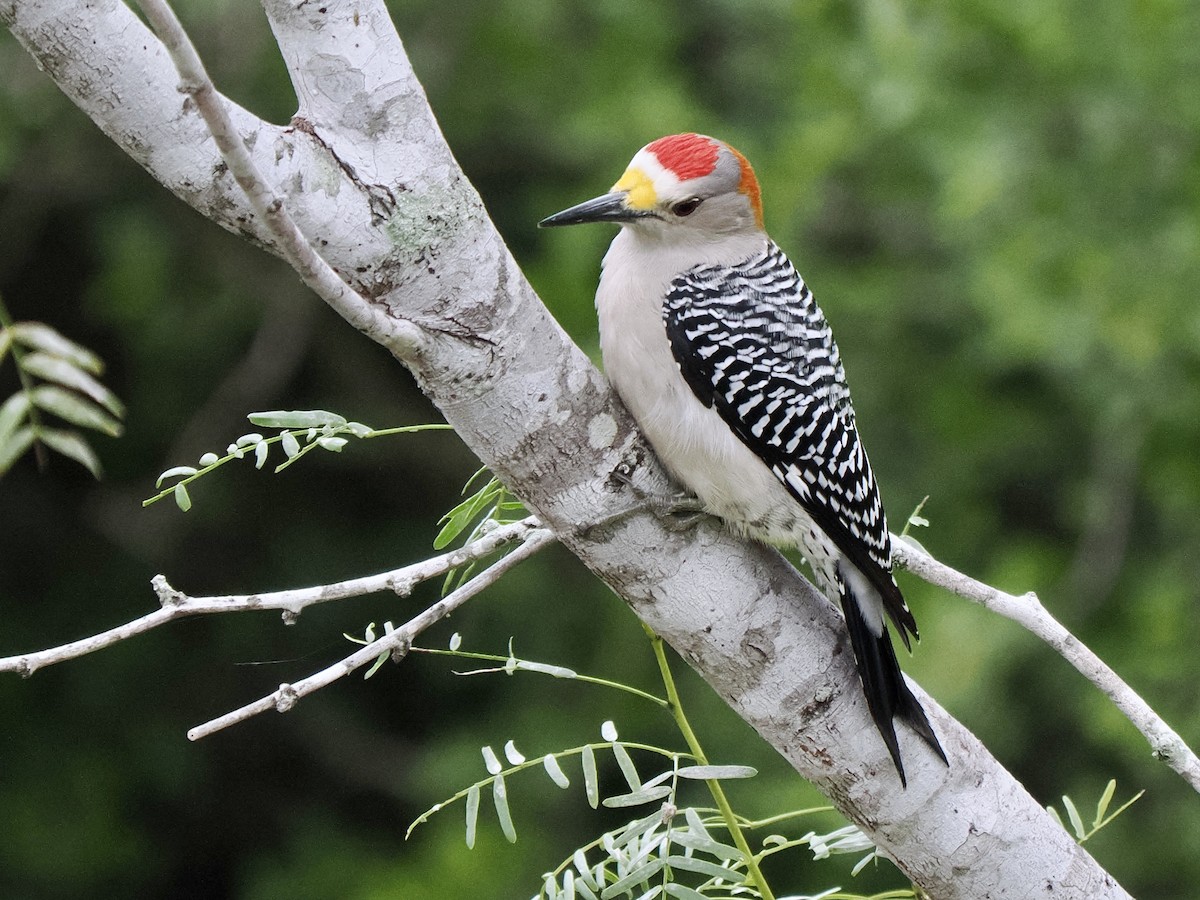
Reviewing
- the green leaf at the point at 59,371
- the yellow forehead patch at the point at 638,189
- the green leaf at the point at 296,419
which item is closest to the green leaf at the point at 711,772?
the green leaf at the point at 296,419

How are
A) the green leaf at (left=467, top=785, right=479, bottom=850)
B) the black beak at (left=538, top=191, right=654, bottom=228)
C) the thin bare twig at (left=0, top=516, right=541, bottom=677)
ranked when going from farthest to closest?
the black beak at (left=538, top=191, right=654, bottom=228) < the green leaf at (left=467, top=785, right=479, bottom=850) < the thin bare twig at (left=0, top=516, right=541, bottom=677)

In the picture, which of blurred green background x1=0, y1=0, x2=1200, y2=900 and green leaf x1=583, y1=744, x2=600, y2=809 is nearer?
green leaf x1=583, y1=744, x2=600, y2=809

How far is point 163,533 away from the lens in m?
4.78

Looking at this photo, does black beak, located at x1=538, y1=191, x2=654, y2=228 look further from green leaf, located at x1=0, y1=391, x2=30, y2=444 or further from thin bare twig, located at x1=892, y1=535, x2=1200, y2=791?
green leaf, located at x1=0, y1=391, x2=30, y2=444

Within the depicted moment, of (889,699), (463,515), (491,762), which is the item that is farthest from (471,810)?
(889,699)

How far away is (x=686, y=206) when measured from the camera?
2262 millimetres

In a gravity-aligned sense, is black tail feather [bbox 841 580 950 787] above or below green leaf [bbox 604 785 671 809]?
below

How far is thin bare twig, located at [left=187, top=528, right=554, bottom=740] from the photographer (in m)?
1.49

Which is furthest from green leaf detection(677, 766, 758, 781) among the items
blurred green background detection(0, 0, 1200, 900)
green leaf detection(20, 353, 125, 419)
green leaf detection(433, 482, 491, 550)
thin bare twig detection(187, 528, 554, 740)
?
blurred green background detection(0, 0, 1200, 900)

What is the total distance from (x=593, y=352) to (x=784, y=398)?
1.73 meters

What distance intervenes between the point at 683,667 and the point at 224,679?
172 cm

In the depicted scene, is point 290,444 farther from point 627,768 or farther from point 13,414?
point 627,768

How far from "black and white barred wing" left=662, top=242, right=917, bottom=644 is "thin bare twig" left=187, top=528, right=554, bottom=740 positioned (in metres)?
0.40

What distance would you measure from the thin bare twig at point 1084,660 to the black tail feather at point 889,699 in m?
0.20
